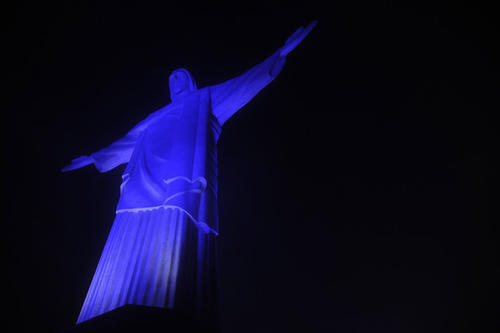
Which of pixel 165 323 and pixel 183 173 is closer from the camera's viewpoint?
pixel 165 323

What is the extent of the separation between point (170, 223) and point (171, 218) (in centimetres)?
6

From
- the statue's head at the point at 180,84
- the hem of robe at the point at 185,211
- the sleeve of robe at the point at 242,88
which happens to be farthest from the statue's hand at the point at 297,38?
the hem of robe at the point at 185,211

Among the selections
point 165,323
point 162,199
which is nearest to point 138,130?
point 162,199

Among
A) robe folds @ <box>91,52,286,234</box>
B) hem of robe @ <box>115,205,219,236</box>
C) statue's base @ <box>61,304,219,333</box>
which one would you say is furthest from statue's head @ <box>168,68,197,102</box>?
statue's base @ <box>61,304,219,333</box>

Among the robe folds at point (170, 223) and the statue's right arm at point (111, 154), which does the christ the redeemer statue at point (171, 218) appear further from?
the statue's right arm at point (111, 154)

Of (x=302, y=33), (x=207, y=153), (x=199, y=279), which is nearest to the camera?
(x=199, y=279)

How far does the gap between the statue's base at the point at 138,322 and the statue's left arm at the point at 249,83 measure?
3233 mm

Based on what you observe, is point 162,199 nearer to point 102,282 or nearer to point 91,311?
point 102,282

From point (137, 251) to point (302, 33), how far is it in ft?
10.5

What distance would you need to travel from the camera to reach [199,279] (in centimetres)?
312

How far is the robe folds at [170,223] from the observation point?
293 cm

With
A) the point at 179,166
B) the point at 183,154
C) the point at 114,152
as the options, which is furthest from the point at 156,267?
the point at 114,152

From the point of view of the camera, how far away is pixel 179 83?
17.8ft

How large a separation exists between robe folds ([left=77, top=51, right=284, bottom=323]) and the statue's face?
0.75 m
